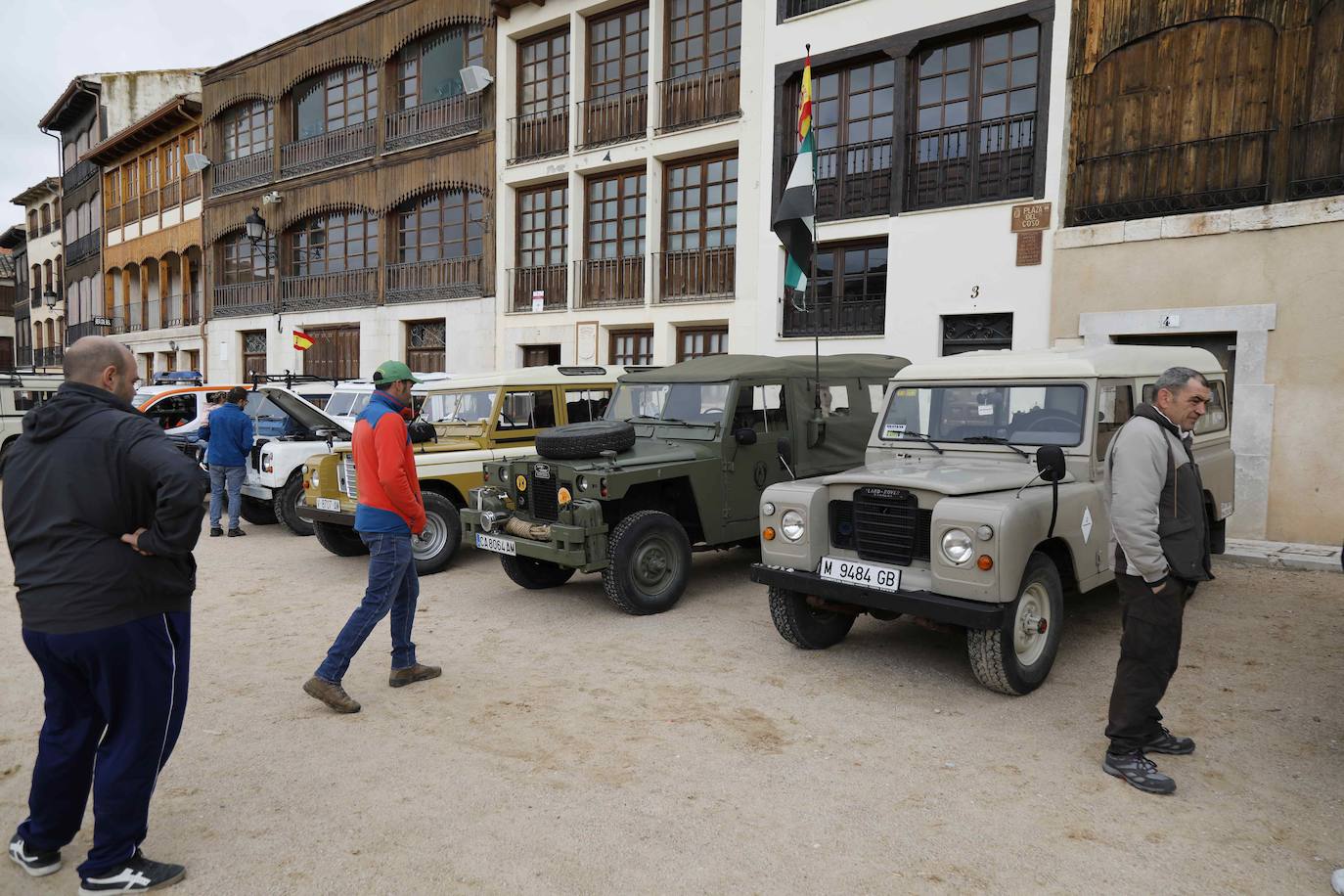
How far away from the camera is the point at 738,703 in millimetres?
4906

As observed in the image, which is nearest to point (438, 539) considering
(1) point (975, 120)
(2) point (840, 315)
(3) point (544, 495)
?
(3) point (544, 495)

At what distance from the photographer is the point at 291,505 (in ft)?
34.8

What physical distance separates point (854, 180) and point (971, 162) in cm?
186

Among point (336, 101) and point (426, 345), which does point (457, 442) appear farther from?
point (336, 101)

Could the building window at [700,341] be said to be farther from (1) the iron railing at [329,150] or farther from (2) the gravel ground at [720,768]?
(1) the iron railing at [329,150]

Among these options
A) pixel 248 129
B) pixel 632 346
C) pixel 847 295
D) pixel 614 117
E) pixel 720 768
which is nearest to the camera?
pixel 720 768

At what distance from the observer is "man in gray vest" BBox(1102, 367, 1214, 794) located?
377cm

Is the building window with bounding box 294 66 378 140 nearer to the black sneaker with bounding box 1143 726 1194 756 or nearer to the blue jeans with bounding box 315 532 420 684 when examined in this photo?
the blue jeans with bounding box 315 532 420 684

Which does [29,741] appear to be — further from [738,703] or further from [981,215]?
[981,215]

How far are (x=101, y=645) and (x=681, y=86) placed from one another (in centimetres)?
1463

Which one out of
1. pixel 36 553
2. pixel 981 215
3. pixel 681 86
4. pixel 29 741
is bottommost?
pixel 29 741

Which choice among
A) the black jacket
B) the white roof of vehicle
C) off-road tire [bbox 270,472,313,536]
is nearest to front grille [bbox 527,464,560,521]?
the white roof of vehicle

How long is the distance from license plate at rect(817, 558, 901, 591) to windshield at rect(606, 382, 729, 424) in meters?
2.48

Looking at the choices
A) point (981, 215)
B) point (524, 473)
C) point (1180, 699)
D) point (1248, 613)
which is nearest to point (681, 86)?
point (981, 215)
